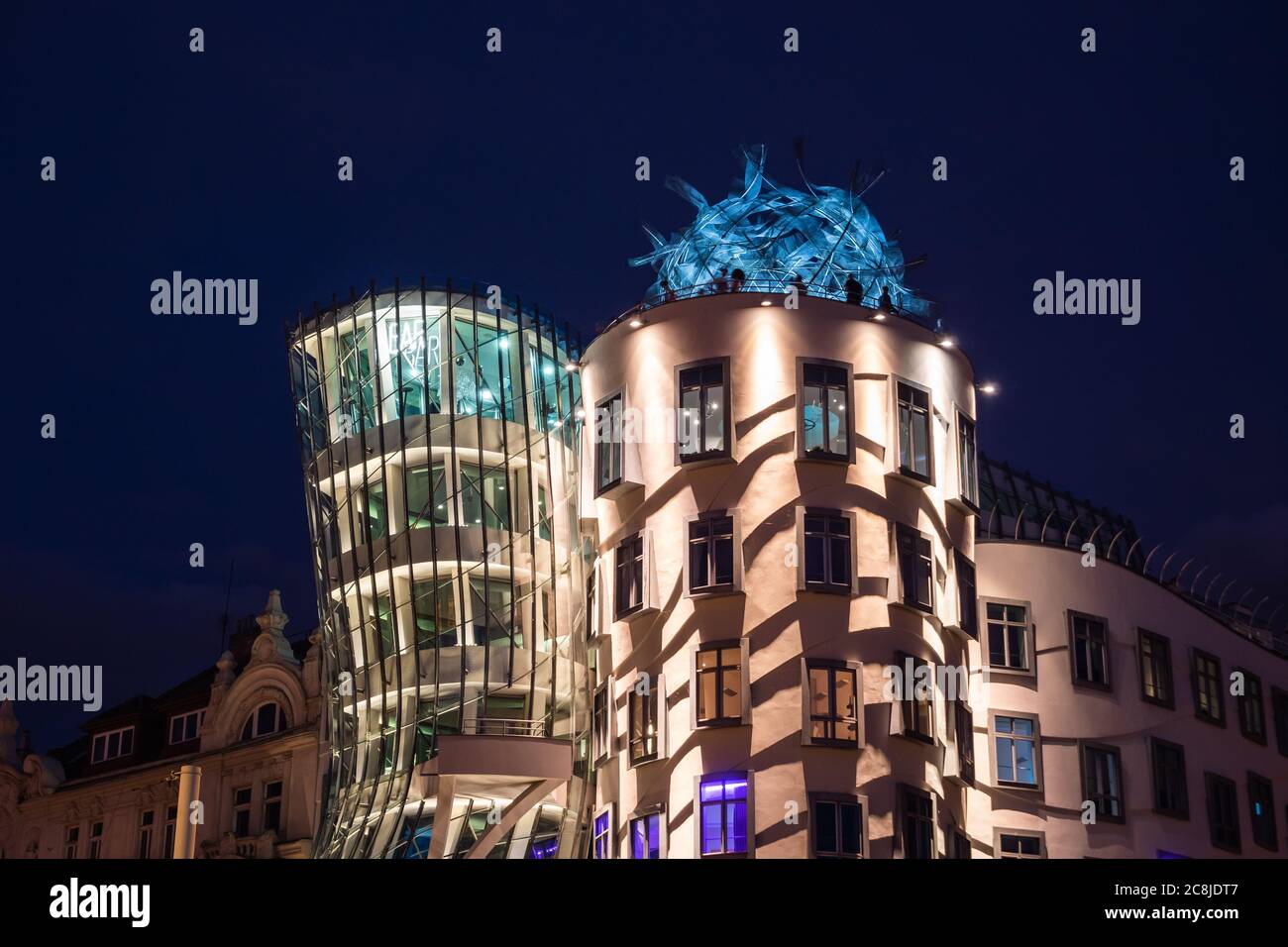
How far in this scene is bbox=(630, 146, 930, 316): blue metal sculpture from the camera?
44.3 m

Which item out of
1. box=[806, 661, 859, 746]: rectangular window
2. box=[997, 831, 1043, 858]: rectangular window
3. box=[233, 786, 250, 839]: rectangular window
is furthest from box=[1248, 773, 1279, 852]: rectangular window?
box=[233, 786, 250, 839]: rectangular window

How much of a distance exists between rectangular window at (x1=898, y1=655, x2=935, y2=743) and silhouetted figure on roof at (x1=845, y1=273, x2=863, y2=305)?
869 centimetres

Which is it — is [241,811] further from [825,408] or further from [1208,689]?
[1208,689]

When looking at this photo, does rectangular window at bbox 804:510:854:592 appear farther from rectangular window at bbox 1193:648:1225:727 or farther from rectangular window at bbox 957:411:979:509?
rectangular window at bbox 1193:648:1225:727

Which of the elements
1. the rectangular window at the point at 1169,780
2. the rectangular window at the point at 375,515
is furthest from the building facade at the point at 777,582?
the rectangular window at the point at 375,515

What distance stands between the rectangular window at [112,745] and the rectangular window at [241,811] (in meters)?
7.71

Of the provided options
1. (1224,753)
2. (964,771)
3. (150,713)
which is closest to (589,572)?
(964,771)

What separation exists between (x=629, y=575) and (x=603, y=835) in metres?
5.75

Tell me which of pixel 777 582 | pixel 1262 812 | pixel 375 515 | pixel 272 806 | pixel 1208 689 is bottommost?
pixel 1262 812

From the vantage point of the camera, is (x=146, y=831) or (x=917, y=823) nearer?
(x=917, y=823)

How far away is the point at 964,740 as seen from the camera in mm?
41719

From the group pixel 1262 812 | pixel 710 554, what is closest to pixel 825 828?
pixel 710 554
